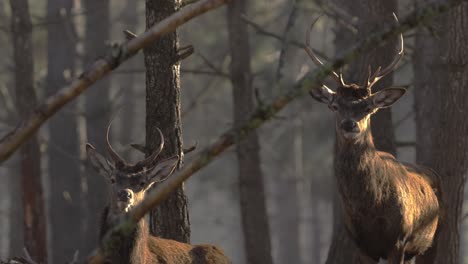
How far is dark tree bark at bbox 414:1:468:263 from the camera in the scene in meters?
13.7

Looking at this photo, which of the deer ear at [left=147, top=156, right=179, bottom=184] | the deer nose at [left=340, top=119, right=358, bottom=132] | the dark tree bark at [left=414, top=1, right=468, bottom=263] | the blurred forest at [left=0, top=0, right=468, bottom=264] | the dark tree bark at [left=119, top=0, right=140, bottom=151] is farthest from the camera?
the dark tree bark at [left=119, top=0, right=140, bottom=151]

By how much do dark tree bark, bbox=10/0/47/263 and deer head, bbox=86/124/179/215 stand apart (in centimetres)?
560

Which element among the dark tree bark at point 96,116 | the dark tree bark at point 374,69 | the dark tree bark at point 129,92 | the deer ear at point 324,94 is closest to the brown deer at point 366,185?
the deer ear at point 324,94

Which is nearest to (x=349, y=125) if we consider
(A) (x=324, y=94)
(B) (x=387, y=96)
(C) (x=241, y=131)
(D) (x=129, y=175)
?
(A) (x=324, y=94)

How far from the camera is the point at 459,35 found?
527 inches

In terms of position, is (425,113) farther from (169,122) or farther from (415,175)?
(169,122)

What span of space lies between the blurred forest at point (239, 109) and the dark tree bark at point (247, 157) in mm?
23

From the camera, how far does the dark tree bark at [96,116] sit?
2247 cm

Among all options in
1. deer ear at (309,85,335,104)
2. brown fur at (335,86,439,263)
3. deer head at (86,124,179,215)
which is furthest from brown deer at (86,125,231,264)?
deer ear at (309,85,335,104)

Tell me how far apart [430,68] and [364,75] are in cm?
94

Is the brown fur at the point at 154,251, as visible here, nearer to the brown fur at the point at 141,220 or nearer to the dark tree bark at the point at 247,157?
the brown fur at the point at 141,220

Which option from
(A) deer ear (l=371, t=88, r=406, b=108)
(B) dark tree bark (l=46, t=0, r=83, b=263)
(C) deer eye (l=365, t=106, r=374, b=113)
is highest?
(B) dark tree bark (l=46, t=0, r=83, b=263)

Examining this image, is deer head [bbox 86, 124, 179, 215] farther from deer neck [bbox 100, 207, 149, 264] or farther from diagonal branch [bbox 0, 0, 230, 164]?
diagonal branch [bbox 0, 0, 230, 164]

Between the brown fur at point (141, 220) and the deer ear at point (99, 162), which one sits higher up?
the deer ear at point (99, 162)
